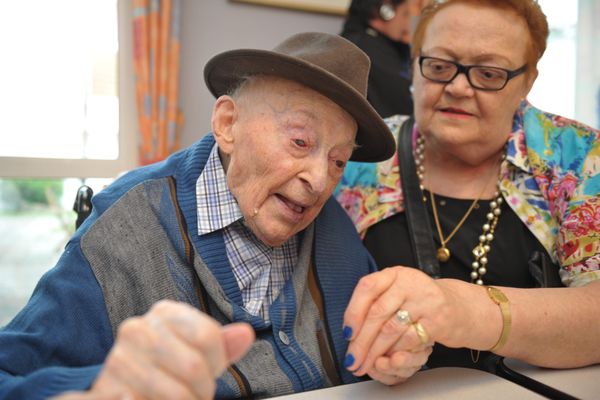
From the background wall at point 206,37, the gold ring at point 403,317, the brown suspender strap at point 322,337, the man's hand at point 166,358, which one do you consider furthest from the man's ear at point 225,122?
the background wall at point 206,37

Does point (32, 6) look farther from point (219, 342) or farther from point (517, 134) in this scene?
point (219, 342)

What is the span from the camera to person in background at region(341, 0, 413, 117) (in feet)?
8.08

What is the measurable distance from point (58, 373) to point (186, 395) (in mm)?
279

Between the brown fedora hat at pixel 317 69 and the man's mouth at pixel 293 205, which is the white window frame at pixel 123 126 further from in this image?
the man's mouth at pixel 293 205

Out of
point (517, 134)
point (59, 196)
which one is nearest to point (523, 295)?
point (517, 134)

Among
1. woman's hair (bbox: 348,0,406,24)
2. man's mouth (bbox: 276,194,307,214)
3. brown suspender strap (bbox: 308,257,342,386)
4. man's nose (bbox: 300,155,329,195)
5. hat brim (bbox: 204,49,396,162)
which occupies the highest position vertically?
woman's hair (bbox: 348,0,406,24)

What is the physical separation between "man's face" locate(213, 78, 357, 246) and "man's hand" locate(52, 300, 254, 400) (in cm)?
52

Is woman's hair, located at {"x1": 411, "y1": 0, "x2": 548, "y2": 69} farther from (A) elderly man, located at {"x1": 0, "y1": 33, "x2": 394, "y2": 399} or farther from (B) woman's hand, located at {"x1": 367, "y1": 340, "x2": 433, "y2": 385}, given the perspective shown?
(B) woman's hand, located at {"x1": 367, "y1": 340, "x2": 433, "y2": 385}

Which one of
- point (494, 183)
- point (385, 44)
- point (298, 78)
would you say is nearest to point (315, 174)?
point (298, 78)

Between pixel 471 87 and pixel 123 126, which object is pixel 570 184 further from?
pixel 123 126

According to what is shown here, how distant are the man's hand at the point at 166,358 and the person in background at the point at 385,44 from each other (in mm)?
1923

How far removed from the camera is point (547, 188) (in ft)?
4.75

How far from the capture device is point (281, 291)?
118cm

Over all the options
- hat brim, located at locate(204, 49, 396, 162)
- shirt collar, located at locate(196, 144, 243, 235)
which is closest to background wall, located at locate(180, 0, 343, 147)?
hat brim, located at locate(204, 49, 396, 162)
